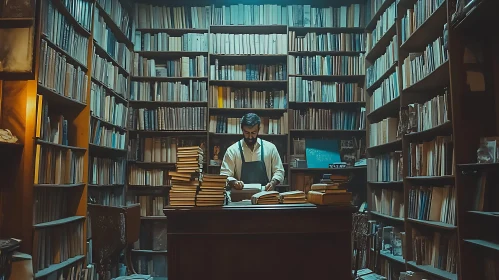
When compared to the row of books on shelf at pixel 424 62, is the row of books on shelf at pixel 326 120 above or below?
below

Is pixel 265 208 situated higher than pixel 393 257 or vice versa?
pixel 265 208

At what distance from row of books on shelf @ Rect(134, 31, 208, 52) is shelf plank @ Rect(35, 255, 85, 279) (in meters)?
2.82

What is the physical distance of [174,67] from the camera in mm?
5676

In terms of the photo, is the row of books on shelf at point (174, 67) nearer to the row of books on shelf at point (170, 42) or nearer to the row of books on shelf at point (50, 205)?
the row of books on shelf at point (170, 42)

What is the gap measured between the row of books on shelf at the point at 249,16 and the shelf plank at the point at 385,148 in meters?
1.59

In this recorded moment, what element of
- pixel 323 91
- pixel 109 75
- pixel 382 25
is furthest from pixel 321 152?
pixel 109 75

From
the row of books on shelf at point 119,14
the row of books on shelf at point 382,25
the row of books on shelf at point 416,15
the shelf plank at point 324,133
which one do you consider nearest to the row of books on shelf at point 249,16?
the row of books on shelf at point 119,14

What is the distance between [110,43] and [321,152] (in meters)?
2.76

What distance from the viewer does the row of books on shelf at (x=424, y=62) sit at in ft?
11.0

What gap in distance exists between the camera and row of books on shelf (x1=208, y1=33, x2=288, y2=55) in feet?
18.5

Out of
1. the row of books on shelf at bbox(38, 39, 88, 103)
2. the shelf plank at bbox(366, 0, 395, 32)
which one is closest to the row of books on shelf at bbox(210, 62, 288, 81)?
the shelf plank at bbox(366, 0, 395, 32)

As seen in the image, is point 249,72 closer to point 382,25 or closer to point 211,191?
point 382,25

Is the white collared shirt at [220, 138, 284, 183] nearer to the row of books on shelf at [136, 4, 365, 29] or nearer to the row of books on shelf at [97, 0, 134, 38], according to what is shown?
the row of books on shelf at [136, 4, 365, 29]

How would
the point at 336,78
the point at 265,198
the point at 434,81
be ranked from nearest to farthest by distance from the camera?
the point at 265,198 < the point at 434,81 < the point at 336,78
